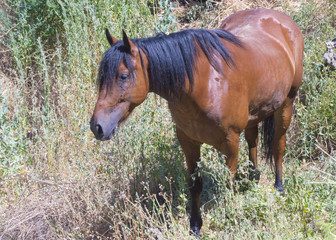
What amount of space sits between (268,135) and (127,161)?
5.24 feet

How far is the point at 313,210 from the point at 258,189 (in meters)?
0.50

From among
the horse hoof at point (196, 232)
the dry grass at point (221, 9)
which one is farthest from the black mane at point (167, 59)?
the dry grass at point (221, 9)

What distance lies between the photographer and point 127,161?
382cm

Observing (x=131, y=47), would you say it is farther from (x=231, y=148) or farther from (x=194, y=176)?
(x=194, y=176)

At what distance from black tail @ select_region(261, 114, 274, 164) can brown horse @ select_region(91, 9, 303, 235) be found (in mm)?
275

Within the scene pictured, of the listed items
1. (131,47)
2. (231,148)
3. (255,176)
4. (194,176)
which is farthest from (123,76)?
(255,176)

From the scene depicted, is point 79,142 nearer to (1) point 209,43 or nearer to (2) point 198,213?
(2) point 198,213

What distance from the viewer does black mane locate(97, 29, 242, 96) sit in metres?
2.69

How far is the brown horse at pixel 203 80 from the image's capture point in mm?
2709

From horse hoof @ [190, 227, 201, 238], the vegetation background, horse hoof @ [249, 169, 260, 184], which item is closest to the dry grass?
the vegetation background

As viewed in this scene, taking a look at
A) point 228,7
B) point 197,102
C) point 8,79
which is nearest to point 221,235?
point 197,102

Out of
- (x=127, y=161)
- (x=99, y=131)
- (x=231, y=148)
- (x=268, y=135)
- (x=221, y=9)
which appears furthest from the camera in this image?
(x=221, y=9)

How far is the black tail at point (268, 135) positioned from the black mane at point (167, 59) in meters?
A: 1.48

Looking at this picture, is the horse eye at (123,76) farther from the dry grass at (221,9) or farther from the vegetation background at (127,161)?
the dry grass at (221,9)
